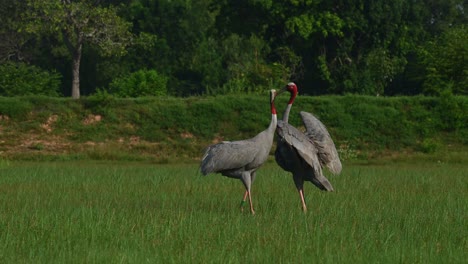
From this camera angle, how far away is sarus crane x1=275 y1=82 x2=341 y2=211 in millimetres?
11016

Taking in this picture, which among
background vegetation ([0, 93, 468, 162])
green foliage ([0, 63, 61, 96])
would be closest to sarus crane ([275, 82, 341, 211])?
background vegetation ([0, 93, 468, 162])

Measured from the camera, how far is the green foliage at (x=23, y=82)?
133ft

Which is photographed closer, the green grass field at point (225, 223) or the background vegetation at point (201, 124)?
the green grass field at point (225, 223)

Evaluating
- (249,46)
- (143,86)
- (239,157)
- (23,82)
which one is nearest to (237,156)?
(239,157)

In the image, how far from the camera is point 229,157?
437 inches

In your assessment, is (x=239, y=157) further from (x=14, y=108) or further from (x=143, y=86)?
(x=143, y=86)

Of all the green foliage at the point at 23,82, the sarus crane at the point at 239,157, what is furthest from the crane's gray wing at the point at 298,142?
the green foliage at the point at 23,82

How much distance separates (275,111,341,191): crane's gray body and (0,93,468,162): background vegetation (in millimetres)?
15586

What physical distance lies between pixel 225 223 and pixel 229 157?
5.21ft

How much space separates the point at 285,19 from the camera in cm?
4212

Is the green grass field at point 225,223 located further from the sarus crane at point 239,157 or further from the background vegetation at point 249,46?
the background vegetation at point 249,46

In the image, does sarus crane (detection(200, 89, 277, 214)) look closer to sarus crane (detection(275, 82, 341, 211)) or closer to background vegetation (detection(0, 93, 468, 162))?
sarus crane (detection(275, 82, 341, 211))

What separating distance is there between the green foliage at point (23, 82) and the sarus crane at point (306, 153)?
99.2 feet

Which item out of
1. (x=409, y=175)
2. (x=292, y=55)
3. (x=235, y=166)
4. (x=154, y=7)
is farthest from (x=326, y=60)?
(x=235, y=166)
